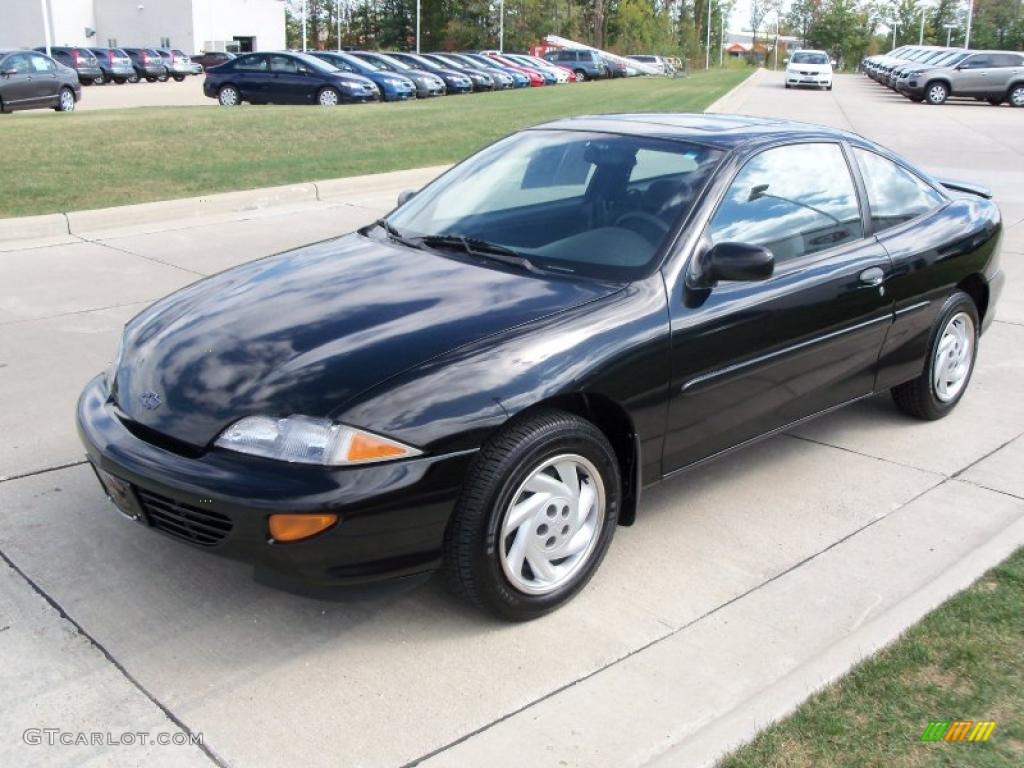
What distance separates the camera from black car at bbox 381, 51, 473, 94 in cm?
3684

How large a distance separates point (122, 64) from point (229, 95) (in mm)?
23107

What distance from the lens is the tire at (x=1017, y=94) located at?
33.8 meters

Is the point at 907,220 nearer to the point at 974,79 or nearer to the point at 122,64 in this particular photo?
the point at 974,79

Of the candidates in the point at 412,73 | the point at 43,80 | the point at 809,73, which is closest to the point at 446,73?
the point at 412,73

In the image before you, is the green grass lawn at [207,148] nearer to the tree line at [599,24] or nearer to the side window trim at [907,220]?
the side window trim at [907,220]

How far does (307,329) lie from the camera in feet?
11.7

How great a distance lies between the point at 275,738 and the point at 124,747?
1.31ft

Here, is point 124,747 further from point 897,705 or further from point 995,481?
point 995,481

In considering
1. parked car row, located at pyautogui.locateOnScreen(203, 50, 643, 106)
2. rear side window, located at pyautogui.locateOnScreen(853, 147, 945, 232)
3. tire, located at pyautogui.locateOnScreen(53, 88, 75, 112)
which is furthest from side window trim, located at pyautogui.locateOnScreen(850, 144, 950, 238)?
parked car row, located at pyautogui.locateOnScreen(203, 50, 643, 106)

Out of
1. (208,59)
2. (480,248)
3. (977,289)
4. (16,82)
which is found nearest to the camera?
(480,248)

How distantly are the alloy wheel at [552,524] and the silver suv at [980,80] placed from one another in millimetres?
34836

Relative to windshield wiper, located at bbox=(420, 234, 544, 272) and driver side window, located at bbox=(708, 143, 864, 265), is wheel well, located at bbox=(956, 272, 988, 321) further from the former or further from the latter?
windshield wiper, located at bbox=(420, 234, 544, 272)

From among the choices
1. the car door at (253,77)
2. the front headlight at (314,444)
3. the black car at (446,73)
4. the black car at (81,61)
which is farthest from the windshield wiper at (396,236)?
the black car at (81,61)

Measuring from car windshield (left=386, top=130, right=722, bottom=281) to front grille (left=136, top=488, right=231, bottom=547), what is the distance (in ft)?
5.16
